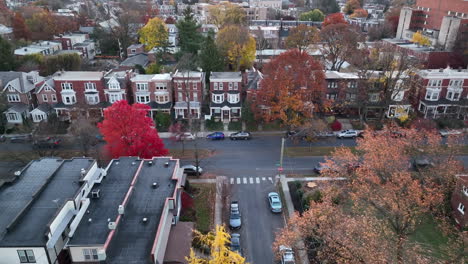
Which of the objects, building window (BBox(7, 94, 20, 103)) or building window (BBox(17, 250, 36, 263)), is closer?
building window (BBox(17, 250, 36, 263))

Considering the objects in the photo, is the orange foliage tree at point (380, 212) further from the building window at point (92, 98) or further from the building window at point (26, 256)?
the building window at point (92, 98)

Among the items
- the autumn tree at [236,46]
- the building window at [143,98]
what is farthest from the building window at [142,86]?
the autumn tree at [236,46]

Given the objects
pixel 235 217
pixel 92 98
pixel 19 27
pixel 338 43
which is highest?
pixel 338 43

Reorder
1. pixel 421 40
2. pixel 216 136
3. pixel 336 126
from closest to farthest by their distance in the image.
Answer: pixel 216 136 → pixel 336 126 → pixel 421 40

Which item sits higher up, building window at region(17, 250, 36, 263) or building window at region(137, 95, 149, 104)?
building window at region(137, 95, 149, 104)

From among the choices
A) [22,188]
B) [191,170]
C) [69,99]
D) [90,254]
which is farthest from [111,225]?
[69,99]

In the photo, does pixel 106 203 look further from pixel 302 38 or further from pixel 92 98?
pixel 302 38

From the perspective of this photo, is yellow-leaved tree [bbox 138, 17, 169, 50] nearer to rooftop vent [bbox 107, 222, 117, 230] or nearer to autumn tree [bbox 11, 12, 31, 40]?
autumn tree [bbox 11, 12, 31, 40]

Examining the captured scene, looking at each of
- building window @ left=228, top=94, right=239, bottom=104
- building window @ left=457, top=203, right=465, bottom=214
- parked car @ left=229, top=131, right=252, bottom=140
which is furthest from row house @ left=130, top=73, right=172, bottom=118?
building window @ left=457, top=203, right=465, bottom=214
